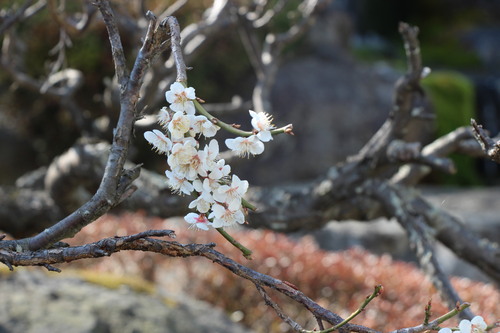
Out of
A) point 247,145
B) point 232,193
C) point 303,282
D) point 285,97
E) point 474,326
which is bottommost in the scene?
point 474,326

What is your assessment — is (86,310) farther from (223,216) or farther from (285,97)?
(285,97)

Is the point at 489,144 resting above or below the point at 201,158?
above

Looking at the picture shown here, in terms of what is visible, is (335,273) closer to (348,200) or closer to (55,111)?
(348,200)

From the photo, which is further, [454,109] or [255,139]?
[454,109]

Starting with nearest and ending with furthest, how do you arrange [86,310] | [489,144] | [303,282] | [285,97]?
[489,144], [86,310], [303,282], [285,97]

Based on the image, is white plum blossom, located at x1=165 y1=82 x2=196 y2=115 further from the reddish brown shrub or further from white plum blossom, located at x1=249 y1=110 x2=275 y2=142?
the reddish brown shrub

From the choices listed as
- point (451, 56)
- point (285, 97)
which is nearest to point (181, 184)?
point (285, 97)
